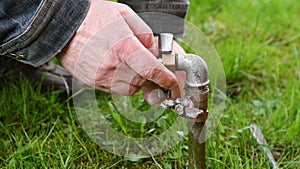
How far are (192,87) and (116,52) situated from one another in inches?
7.9

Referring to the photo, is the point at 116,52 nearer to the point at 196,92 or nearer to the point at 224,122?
the point at 196,92

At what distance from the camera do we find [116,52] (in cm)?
115

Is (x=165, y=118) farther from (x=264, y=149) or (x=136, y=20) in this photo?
(x=136, y=20)

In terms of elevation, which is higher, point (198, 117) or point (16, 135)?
point (198, 117)

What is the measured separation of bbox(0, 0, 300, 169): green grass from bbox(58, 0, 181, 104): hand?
267mm

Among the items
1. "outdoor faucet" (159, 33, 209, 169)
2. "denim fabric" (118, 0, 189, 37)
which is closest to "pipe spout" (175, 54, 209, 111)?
"outdoor faucet" (159, 33, 209, 169)

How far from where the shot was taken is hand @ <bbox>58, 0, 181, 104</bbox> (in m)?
1.14

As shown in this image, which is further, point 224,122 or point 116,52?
point 224,122

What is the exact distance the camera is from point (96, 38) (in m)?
1.17

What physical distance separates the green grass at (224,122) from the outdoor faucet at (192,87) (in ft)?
0.54

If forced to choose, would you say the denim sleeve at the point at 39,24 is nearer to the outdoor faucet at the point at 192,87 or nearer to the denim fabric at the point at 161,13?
the outdoor faucet at the point at 192,87

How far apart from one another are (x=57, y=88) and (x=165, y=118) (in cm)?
45

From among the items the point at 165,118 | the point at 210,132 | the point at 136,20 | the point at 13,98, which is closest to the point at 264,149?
the point at 210,132

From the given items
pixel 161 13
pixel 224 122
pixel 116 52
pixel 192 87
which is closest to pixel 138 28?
pixel 116 52
